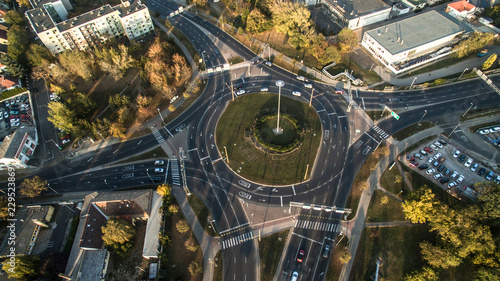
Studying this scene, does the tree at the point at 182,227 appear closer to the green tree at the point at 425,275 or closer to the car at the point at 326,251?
the car at the point at 326,251

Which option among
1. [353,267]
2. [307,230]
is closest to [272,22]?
[307,230]

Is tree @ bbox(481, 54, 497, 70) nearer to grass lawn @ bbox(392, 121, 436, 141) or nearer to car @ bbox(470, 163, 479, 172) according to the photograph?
grass lawn @ bbox(392, 121, 436, 141)

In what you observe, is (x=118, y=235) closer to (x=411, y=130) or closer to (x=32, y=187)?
(x=32, y=187)

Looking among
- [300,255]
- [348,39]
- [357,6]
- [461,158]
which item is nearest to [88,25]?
[348,39]

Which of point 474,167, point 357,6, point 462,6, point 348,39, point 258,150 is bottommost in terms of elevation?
point 258,150

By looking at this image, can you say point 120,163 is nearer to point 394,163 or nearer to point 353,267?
point 353,267

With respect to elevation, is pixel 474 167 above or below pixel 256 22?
below

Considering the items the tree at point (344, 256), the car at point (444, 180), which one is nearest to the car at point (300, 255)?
the tree at point (344, 256)
